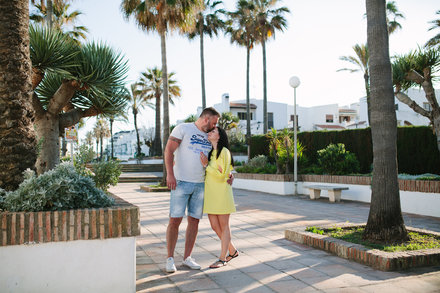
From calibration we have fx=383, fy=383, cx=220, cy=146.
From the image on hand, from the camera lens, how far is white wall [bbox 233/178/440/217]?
9.23m

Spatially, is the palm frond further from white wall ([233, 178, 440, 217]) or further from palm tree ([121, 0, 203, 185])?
palm tree ([121, 0, 203, 185])

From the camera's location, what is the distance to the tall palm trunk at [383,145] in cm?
536

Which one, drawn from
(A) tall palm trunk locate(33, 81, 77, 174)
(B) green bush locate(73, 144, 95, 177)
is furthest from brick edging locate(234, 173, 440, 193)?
(A) tall palm trunk locate(33, 81, 77, 174)

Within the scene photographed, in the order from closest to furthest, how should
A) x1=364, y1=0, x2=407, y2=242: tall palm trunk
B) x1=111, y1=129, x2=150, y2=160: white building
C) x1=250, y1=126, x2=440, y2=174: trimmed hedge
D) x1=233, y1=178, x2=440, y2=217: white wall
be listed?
x1=364, y1=0, x2=407, y2=242: tall palm trunk < x1=233, y1=178, x2=440, y2=217: white wall < x1=250, y1=126, x2=440, y2=174: trimmed hedge < x1=111, y1=129, x2=150, y2=160: white building

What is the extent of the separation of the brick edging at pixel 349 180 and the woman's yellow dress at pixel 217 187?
266 inches

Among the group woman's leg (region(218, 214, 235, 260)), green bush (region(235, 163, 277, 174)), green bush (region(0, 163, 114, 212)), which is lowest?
woman's leg (region(218, 214, 235, 260))

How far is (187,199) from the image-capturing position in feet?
14.9

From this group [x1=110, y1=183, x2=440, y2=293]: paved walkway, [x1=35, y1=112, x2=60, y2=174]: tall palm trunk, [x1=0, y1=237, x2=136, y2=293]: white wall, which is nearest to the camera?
[x1=0, y1=237, x2=136, y2=293]: white wall

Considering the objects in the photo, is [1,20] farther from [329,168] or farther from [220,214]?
[329,168]

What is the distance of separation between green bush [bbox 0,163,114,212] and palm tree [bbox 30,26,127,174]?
146 inches

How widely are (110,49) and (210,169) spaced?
5.26 m

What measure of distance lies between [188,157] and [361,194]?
893 cm

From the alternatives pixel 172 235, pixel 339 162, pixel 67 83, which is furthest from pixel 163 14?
pixel 172 235

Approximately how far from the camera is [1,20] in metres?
4.41
